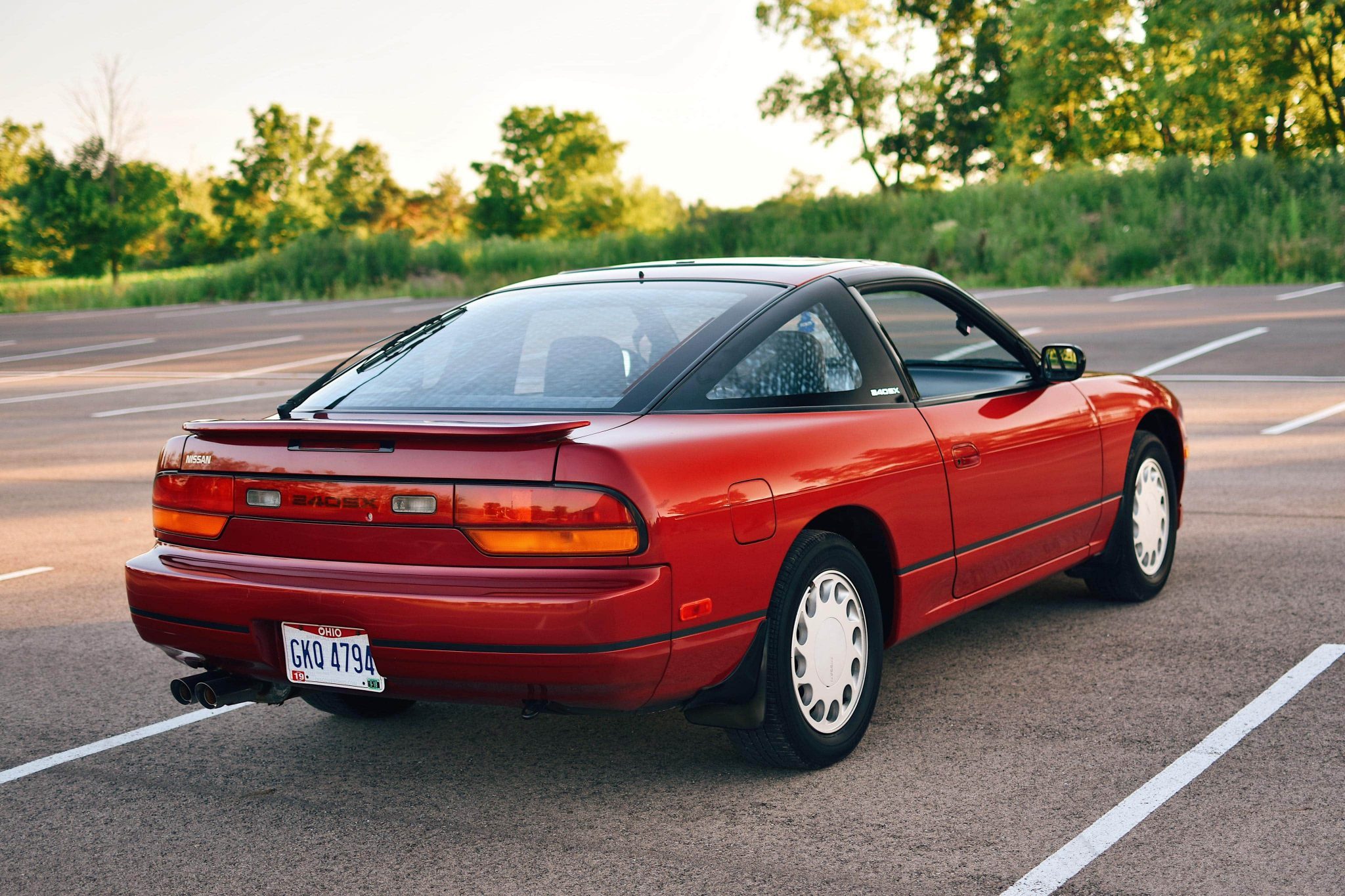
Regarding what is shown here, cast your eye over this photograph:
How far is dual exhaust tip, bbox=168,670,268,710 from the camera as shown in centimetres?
384

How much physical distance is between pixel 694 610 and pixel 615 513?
0.35m

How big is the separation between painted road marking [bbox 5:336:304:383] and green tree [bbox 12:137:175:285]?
77.7ft

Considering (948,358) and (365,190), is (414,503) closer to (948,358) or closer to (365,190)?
(948,358)

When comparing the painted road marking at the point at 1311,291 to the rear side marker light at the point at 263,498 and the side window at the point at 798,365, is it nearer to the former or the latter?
the side window at the point at 798,365

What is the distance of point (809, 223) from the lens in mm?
35688

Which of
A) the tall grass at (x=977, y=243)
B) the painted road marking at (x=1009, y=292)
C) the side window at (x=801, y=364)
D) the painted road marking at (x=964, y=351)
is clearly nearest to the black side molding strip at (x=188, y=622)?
the side window at (x=801, y=364)

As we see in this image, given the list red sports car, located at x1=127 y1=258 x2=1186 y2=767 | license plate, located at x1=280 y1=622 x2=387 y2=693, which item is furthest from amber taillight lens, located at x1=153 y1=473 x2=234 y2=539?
license plate, located at x1=280 y1=622 x2=387 y2=693

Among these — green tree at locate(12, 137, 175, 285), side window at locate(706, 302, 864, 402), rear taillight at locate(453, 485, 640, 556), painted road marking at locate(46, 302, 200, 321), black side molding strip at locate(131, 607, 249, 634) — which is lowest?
black side molding strip at locate(131, 607, 249, 634)

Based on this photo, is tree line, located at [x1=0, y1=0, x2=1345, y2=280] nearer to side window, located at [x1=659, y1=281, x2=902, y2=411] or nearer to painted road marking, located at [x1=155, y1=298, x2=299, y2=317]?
painted road marking, located at [x1=155, y1=298, x2=299, y2=317]

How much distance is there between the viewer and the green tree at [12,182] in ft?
189

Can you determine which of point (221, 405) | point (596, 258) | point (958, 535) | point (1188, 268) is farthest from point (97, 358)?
point (958, 535)

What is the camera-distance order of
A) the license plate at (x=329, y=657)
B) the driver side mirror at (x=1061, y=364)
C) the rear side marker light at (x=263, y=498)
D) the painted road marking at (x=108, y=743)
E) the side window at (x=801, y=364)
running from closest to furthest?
the license plate at (x=329, y=657), the rear side marker light at (x=263, y=498), the side window at (x=801, y=364), the painted road marking at (x=108, y=743), the driver side mirror at (x=1061, y=364)

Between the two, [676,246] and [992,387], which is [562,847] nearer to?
[992,387]

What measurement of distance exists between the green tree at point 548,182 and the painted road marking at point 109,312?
47593 mm
